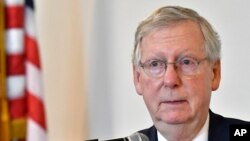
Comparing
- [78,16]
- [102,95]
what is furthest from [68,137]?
[78,16]

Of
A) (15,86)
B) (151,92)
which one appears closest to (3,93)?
(15,86)

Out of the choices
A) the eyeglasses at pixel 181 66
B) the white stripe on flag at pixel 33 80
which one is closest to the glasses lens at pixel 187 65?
the eyeglasses at pixel 181 66

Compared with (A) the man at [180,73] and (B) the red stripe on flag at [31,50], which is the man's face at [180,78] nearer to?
(A) the man at [180,73]

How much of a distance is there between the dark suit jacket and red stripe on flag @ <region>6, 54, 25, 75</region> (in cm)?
47

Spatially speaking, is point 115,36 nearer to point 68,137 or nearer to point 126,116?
point 126,116

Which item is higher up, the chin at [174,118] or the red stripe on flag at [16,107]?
the red stripe on flag at [16,107]

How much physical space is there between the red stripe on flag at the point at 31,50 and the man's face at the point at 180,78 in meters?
0.37

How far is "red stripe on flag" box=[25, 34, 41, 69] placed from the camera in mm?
1445

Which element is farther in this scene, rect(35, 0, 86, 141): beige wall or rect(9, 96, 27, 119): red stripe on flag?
rect(35, 0, 86, 141): beige wall

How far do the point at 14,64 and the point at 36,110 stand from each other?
167 millimetres

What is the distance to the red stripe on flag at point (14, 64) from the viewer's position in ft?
4.65

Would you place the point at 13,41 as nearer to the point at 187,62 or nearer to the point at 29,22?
the point at 29,22

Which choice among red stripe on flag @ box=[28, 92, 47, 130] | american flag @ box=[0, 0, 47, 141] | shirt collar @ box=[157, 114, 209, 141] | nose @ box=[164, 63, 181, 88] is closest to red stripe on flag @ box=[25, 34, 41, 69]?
american flag @ box=[0, 0, 47, 141]

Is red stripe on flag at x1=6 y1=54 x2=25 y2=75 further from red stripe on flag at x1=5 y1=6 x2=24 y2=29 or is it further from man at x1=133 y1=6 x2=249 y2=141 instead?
man at x1=133 y1=6 x2=249 y2=141
